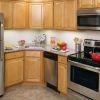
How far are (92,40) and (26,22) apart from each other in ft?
6.42

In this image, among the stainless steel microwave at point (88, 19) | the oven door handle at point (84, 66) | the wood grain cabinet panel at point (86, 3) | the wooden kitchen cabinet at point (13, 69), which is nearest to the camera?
the oven door handle at point (84, 66)

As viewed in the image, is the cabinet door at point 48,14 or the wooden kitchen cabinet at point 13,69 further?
the cabinet door at point 48,14

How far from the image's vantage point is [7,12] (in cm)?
471

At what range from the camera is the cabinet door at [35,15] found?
509 centimetres

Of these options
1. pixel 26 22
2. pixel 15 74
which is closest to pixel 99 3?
pixel 26 22

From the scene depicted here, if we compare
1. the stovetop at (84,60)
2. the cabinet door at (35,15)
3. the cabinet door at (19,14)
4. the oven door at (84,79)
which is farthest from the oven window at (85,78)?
the cabinet door at (19,14)

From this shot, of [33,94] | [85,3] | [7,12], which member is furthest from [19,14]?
[33,94]

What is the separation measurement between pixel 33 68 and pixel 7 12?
1.57m

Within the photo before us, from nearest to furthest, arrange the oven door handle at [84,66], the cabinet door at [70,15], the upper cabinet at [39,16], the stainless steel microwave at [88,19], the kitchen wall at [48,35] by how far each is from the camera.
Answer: the oven door handle at [84,66] < the stainless steel microwave at [88,19] < the cabinet door at [70,15] < the kitchen wall at [48,35] < the upper cabinet at [39,16]

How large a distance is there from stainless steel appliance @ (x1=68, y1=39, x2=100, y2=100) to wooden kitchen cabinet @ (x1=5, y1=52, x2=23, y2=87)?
147 centimetres

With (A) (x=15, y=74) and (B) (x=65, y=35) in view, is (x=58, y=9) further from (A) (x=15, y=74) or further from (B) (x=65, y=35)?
(A) (x=15, y=74)

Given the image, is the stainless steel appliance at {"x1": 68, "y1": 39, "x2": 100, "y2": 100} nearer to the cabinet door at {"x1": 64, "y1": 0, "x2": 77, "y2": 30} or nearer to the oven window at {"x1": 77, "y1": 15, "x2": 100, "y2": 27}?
the oven window at {"x1": 77, "y1": 15, "x2": 100, "y2": 27}

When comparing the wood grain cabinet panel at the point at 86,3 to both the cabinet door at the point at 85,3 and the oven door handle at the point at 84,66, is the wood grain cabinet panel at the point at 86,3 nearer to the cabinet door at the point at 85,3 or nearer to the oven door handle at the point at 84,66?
the cabinet door at the point at 85,3

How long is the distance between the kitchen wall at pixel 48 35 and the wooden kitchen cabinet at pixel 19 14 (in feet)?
1.18
